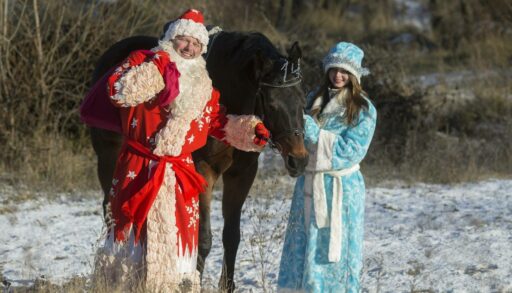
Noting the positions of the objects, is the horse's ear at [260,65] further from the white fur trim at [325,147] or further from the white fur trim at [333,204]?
the white fur trim at [333,204]

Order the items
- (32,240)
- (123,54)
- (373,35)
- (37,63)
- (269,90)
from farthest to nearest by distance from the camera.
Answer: (373,35) < (37,63) < (32,240) < (123,54) < (269,90)

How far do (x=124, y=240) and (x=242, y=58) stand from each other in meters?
1.35

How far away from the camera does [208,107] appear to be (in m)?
4.43

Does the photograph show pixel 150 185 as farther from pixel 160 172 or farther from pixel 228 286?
pixel 228 286

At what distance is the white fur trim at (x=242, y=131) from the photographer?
4398 mm

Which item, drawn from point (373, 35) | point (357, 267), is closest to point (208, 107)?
point (357, 267)

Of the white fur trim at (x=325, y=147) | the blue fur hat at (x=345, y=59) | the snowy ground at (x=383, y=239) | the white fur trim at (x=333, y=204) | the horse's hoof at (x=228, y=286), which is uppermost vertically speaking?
the blue fur hat at (x=345, y=59)

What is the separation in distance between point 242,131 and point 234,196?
42.6 inches

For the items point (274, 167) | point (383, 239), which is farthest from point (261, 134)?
point (274, 167)

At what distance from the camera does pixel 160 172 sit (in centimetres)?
421

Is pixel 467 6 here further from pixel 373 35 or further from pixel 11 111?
pixel 11 111

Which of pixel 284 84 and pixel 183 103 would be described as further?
pixel 284 84

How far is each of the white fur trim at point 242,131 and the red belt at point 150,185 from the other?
0.89 feet

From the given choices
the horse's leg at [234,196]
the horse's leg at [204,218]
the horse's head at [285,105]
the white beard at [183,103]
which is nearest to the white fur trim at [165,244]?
the white beard at [183,103]
